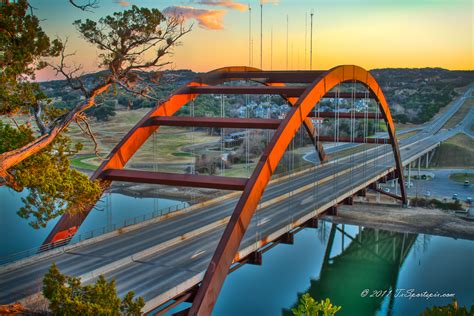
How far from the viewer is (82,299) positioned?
1116 cm

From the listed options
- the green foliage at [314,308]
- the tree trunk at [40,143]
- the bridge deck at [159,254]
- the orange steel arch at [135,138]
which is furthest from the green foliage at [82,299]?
the orange steel arch at [135,138]

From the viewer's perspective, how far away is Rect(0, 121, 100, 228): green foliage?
12.7 m

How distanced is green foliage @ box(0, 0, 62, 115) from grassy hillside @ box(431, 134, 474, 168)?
2629 inches

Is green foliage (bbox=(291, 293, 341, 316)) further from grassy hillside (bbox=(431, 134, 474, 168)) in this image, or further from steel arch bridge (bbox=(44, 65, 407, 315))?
grassy hillside (bbox=(431, 134, 474, 168))

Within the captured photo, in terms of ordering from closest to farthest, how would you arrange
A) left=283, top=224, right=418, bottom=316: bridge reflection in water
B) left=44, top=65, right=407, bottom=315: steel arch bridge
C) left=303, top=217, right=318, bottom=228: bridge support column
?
left=44, top=65, right=407, bottom=315: steel arch bridge → left=303, top=217, right=318, bottom=228: bridge support column → left=283, top=224, right=418, bottom=316: bridge reflection in water

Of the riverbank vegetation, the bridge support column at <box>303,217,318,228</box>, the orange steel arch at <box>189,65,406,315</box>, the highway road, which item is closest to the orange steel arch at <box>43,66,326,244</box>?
the highway road

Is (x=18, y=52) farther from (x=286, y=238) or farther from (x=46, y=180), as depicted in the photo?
(x=286, y=238)

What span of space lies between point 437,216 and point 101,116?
64.9 m

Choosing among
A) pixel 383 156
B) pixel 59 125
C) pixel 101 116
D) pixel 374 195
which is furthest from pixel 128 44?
pixel 101 116

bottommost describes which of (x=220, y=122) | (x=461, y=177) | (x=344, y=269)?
(x=344, y=269)

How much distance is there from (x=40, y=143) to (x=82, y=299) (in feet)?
12.7

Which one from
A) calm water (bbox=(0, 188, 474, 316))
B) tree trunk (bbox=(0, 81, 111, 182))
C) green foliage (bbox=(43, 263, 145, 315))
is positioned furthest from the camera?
calm water (bbox=(0, 188, 474, 316))

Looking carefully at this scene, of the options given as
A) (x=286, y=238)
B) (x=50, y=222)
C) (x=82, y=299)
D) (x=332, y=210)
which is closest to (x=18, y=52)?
(x=82, y=299)

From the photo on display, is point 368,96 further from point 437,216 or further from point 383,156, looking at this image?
point 383,156
